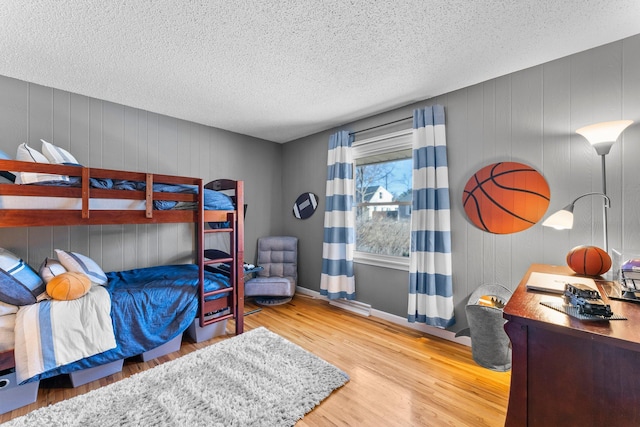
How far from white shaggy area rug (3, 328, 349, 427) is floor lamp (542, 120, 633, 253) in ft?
6.08

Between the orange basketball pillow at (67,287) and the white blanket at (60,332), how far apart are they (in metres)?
0.04

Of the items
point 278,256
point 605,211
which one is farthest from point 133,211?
point 605,211

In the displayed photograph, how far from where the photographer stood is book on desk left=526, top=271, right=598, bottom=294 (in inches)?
51.4

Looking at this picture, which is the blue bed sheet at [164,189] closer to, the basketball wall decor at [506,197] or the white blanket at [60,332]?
the white blanket at [60,332]

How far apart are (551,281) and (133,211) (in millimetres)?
2940

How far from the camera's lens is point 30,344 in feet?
5.32

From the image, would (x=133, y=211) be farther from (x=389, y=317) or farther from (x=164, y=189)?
(x=389, y=317)

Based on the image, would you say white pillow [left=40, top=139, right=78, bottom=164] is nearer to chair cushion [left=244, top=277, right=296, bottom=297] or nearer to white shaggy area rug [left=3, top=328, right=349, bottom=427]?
white shaggy area rug [left=3, top=328, right=349, bottom=427]

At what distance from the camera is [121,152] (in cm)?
286

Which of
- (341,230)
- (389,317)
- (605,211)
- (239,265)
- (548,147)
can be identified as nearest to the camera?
(605,211)

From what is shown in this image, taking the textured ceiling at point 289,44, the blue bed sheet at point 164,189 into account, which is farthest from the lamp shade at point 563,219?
the blue bed sheet at point 164,189

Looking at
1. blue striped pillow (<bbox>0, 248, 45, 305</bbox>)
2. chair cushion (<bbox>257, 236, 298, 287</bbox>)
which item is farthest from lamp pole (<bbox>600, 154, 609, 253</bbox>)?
blue striped pillow (<bbox>0, 248, 45, 305</bbox>)

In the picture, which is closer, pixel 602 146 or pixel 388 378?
pixel 602 146

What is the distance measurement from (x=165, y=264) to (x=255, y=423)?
7.60ft
